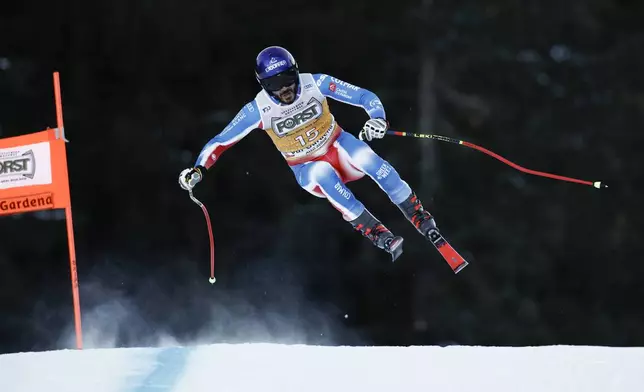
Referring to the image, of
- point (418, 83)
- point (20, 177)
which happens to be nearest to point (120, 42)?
point (20, 177)

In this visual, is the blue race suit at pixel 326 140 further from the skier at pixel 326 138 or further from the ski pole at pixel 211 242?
the ski pole at pixel 211 242

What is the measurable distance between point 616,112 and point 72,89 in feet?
7.90

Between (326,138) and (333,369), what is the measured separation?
99cm

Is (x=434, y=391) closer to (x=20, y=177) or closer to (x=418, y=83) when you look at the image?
(x=418, y=83)

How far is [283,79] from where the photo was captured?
9.46 ft

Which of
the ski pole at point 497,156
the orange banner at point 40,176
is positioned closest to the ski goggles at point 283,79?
the ski pole at point 497,156

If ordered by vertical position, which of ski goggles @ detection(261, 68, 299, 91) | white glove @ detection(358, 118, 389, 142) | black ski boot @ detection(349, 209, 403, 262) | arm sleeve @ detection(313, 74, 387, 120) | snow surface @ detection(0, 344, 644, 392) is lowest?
snow surface @ detection(0, 344, 644, 392)

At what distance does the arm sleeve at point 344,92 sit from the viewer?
2.94 meters

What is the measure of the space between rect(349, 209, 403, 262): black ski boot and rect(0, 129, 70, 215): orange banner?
1356 mm

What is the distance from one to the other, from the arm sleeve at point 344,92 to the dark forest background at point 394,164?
48 mm

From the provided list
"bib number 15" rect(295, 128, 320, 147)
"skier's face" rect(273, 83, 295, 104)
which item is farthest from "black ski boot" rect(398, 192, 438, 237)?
"skier's face" rect(273, 83, 295, 104)

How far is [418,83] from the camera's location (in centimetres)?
305

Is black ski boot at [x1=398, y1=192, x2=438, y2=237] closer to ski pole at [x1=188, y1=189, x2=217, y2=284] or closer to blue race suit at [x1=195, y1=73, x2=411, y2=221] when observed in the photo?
blue race suit at [x1=195, y1=73, x2=411, y2=221]

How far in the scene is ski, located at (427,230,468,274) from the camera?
3014 mm
